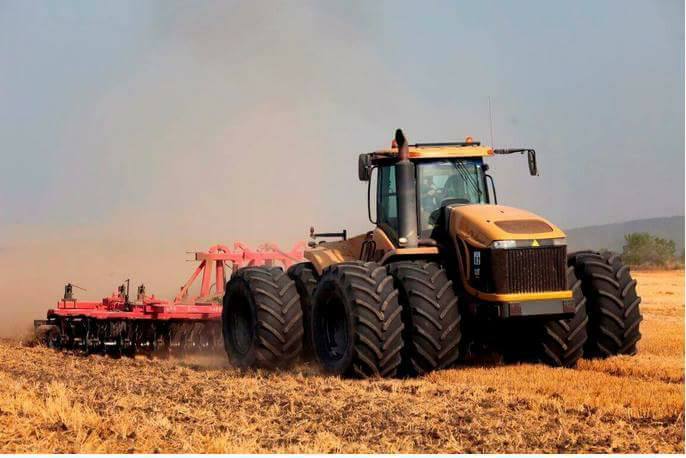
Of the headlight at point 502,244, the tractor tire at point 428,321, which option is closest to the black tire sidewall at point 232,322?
the tractor tire at point 428,321

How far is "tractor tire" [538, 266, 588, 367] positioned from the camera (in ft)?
42.8

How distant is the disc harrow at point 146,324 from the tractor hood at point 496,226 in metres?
5.46

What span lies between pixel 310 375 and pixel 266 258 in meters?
6.26

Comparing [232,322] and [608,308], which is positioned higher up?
[608,308]

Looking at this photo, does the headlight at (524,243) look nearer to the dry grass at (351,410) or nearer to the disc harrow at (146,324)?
the dry grass at (351,410)

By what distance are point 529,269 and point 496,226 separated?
636mm

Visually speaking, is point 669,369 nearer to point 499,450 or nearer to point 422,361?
point 422,361

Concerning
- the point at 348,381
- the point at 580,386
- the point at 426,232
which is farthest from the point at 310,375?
the point at 580,386

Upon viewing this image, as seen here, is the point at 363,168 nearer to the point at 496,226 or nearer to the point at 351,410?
the point at 496,226

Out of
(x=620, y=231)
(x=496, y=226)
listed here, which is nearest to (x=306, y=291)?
(x=496, y=226)

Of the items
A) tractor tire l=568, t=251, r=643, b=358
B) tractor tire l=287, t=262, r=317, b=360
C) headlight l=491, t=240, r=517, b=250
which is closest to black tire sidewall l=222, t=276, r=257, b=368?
tractor tire l=287, t=262, r=317, b=360

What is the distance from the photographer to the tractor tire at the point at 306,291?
14.1 m

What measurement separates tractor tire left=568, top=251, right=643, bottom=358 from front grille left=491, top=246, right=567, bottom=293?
105cm

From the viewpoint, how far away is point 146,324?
56.7ft
